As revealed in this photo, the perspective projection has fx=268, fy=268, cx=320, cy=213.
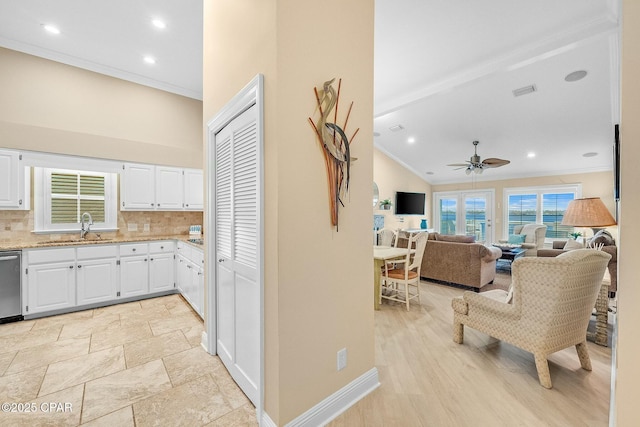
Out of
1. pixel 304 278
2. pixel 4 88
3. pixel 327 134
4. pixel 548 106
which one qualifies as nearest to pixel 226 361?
pixel 304 278

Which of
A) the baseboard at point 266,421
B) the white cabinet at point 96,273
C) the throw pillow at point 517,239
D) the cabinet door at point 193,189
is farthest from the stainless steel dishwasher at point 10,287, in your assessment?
the throw pillow at point 517,239

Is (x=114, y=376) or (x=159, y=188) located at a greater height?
(x=159, y=188)

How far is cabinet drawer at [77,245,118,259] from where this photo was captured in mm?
3500

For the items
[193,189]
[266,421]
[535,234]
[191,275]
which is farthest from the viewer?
[535,234]

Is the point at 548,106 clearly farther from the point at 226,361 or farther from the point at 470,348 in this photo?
the point at 226,361

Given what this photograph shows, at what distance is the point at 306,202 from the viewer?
1.57 meters

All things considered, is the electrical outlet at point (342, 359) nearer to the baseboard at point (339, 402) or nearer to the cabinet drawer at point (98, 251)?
the baseboard at point (339, 402)

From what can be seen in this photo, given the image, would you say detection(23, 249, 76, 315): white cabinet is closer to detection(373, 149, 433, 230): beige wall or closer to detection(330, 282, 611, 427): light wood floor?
detection(330, 282, 611, 427): light wood floor

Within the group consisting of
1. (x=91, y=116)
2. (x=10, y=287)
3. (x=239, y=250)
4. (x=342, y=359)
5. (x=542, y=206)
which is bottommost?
(x=342, y=359)

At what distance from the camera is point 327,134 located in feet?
5.33

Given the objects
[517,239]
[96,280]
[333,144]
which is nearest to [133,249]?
[96,280]

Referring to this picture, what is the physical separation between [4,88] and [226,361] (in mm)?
Result: 4408

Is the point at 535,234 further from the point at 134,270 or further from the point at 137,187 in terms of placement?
the point at 137,187

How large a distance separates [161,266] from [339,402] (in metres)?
3.51
